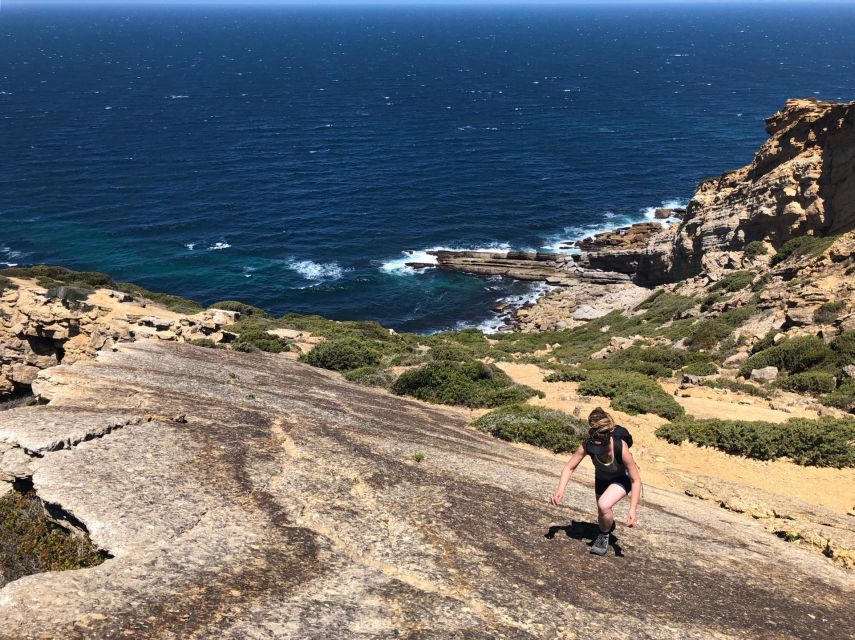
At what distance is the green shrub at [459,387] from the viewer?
24688 mm

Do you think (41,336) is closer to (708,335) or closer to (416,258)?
(708,335)

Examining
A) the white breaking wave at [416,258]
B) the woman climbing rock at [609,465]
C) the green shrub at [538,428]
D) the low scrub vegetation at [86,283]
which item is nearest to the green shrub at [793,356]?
the green shrub at [538,428]

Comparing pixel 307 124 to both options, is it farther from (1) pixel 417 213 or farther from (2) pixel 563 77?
(2) pixel 563 77

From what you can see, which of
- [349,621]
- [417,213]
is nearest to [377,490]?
[349,621]

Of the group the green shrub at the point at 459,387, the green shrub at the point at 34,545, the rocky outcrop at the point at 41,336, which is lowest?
the green shrub at the point at 459,387

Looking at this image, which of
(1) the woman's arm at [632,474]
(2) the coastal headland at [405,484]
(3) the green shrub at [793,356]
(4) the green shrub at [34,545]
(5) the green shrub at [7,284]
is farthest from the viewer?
(5) the green shrub at [7,284]

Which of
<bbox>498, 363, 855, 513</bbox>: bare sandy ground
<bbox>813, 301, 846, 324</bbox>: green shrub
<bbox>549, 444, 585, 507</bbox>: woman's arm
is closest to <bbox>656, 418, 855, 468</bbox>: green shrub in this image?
<bbox>498, 363, 855, 513</bbox>: bare sandy ground

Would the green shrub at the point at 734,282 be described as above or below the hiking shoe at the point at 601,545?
below

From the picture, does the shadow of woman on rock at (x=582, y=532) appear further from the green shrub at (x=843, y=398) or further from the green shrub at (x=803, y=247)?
the green shrub at (x=803, y=247)

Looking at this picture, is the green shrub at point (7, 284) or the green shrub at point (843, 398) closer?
the green shrub at point (843, 398)

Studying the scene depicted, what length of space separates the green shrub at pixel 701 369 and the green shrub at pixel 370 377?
13008 mm

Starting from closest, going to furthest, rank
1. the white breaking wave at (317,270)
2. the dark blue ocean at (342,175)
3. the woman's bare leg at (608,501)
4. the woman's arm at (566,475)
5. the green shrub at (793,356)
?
the woman's bare leg at (608,501), the woman's arm at (566,475), the green shrub at (793,356), the dark blue ocean at (342,175), the white breaking wave at (317,270)

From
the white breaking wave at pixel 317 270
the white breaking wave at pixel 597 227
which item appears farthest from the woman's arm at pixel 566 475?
the white breaking wave at pixel 597 227

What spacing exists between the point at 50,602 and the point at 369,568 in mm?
4096
